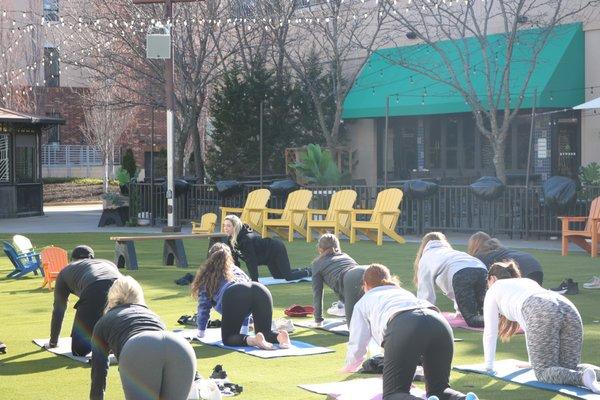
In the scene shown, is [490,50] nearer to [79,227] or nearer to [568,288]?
[79,227]

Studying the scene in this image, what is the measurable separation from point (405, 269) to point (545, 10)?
13.0 meters

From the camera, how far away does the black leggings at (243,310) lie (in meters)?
10.3

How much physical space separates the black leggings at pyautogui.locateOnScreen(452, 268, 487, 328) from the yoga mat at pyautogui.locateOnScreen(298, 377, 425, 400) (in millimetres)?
2570

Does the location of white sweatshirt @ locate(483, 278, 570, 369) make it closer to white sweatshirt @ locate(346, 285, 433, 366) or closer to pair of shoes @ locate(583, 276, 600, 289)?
white sweatshirt @ locate(346, 285, 433, 366)

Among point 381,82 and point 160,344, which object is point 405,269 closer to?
point 160,344

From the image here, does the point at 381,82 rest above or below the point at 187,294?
above

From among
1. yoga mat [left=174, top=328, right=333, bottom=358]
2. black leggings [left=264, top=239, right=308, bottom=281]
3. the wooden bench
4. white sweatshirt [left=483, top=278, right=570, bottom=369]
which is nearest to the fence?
the wooden bench

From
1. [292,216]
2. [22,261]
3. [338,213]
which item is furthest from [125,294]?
[292,216]

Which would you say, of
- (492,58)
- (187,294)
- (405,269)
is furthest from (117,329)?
(492,58)

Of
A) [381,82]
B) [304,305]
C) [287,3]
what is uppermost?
[287,3]

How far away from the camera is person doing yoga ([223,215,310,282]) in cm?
1488

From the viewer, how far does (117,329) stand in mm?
7027

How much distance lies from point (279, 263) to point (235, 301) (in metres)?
5.35

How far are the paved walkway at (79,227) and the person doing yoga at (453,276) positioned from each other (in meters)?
9.84
